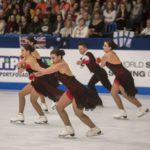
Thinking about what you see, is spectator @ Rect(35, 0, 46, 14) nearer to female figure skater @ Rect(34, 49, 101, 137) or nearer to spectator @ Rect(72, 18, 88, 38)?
spectator @ Rect(72, 18, 88, 38)

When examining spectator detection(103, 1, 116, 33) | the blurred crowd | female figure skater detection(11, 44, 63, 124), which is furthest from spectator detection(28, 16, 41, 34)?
female figure skater detection(11, 44, 63, 124)

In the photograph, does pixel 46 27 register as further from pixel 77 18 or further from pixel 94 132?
pixel 94 132

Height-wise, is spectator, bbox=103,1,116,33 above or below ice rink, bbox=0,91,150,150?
above

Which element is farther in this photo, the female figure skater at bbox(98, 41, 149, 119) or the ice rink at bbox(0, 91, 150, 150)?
the female figure skater at bbox(98, 41, 149, 119)

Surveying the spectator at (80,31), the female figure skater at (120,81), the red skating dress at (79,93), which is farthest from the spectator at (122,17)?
the red skating dress at (79,93)

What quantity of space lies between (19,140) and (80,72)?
678 centimetres

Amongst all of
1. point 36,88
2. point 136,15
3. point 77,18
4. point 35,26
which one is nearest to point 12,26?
point 35,26

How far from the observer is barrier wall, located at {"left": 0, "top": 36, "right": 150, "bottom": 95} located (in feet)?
46.5

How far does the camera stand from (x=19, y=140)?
8.12 m

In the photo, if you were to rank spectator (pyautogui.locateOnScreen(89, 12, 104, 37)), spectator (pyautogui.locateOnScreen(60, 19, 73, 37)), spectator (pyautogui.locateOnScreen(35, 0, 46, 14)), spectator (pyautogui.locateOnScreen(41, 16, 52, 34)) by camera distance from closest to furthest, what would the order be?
spectator (pyautogui.locateOnScreen(89, 12, 104, 37)) → spectator (pyautogui.locateOnScreen(60, 19, 73, 37)) → spectator (pyautogui.locateOnScreen(41, 16, 52, 34)) → spectator (pyautogui.locateOnScreen(35, 0, 46, 14))

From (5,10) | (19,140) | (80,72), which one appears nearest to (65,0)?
(5,10)

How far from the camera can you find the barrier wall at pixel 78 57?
14188 millimetres

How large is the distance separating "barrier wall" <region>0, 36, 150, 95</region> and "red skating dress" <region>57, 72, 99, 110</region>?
19.5 feet

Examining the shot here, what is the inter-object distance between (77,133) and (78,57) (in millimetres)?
6018
